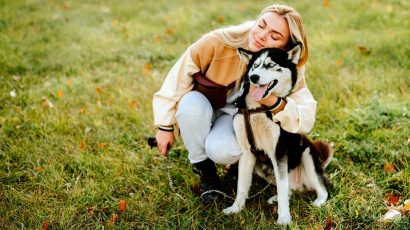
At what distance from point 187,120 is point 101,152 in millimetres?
1017

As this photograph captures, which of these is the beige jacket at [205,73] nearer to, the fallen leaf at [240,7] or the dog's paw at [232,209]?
the dog's paw at [232,209]

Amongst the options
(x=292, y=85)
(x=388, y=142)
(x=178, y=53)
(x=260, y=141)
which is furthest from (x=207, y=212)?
(x=178, y=53)

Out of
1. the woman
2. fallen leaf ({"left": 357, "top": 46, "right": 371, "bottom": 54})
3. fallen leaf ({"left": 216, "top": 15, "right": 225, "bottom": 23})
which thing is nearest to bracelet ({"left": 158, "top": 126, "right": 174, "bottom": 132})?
the woman

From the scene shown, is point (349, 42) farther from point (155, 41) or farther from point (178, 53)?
point (155, 41)

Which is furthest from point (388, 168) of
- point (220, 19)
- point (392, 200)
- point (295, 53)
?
point (220, 19)

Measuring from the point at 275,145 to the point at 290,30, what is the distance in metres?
0.71

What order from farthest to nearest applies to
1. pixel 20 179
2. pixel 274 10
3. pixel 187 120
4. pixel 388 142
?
pixel 388 142 < pixel 20 179 < pixel 187 120 < pixel 274 10

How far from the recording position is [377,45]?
5.09 m

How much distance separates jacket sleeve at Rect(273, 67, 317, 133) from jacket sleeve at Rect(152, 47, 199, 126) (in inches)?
27.4

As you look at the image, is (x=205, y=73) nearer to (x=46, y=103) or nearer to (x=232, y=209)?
(x=232, y=209)

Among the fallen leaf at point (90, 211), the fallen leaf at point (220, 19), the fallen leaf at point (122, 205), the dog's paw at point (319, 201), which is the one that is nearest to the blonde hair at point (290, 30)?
the dog's paw at point (319, 201)

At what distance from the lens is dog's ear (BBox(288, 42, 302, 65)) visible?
247 centimetres

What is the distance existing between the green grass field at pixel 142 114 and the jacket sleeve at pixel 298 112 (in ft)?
1.91

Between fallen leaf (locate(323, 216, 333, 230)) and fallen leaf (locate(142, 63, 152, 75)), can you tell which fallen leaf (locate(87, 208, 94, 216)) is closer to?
fallen leaf (locate(323, 216, 333, 230))
